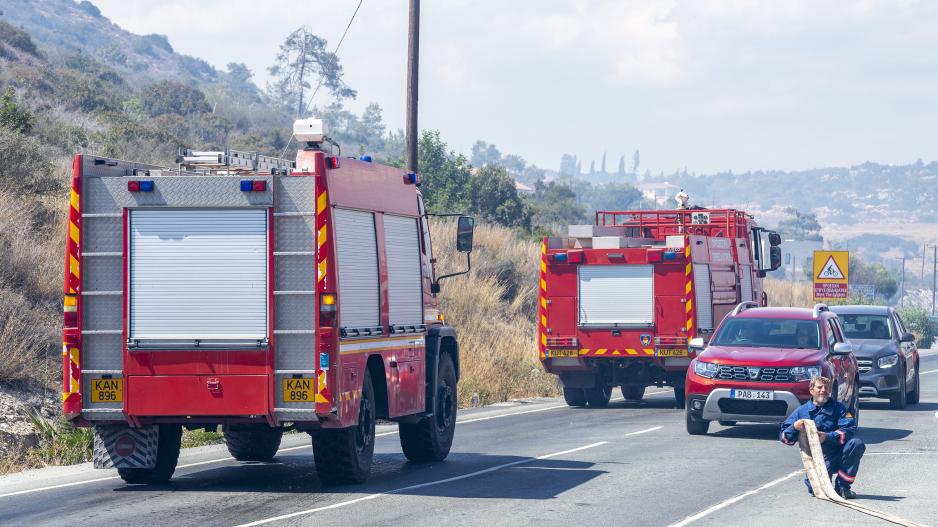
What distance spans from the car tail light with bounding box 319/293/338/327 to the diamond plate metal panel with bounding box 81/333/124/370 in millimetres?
1864

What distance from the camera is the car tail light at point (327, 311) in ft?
39.7

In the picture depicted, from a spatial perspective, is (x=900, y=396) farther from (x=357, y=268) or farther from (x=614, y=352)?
(x=357, y=268)

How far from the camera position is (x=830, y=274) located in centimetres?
4256

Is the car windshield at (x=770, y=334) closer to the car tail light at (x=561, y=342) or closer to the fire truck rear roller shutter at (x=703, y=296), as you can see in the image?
the fire truck rear roller shutter at (x=703, y=296)

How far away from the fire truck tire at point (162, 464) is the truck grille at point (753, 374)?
7.86 m

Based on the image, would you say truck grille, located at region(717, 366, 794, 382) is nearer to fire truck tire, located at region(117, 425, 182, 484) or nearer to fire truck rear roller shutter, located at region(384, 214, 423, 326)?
fire truck rear roller shutter, located at region(384, 214, 423, 326)

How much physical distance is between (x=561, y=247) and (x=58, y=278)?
864cm

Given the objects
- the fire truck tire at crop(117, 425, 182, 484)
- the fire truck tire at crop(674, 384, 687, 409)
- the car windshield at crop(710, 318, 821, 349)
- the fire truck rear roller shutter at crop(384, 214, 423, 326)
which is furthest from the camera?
the fire truck tire at crop(674, 384, 687, 409)

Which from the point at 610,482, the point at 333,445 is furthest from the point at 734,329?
the point at 333,445

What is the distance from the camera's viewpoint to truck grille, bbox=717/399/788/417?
1798cm

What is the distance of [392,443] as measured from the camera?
60.1ft

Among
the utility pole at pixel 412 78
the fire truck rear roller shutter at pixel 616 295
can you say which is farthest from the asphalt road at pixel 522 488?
the utility pole at pixel 412 78

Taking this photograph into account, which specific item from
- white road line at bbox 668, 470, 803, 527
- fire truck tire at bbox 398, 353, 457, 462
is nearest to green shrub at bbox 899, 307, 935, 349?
fire truck tire at bbox 398, 353, 457, 462

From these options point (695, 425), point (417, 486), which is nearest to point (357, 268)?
point (417, 486)
